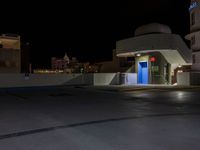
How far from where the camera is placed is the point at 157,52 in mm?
31891

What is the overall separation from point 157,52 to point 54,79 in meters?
13.5

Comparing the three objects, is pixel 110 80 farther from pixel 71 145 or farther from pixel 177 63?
pixel 71 145

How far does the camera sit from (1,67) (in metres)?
41.8

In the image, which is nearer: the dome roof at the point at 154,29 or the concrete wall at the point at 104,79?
the dome roof at the point at 154,29

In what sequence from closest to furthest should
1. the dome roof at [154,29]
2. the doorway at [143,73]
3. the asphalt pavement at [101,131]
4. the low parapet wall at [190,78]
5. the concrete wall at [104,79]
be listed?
A: the asphalt pavement at [101,131] < the low parapet wall at [190,78] < the dome roof at [154,29] < the doorway at [143,73] < the concrete wall at [104,79]

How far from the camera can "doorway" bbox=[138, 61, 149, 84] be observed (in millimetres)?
33978

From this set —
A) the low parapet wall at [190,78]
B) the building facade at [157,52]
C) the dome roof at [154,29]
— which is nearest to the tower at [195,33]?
the building facade at [157,52]

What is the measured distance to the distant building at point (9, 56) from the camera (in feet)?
138

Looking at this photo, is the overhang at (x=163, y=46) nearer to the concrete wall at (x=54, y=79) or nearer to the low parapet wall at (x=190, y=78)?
the low parapet wall at (x=190, y=78)

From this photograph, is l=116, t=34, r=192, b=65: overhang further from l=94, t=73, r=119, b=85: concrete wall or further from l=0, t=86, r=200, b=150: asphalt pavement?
l=0, t=86, r=200, b=150: asphalt pavement

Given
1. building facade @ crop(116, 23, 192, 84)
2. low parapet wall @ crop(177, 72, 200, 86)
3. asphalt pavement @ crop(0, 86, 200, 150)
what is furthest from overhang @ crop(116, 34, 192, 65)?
asphalt pavement @ crop(0, 86, 200, 150)

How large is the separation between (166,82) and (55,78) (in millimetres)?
14188

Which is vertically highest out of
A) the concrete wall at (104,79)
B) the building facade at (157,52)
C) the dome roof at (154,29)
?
the dome roof at (154,29)

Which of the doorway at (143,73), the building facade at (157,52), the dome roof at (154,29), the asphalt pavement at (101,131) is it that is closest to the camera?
the asphalt pavement at (101,131)
